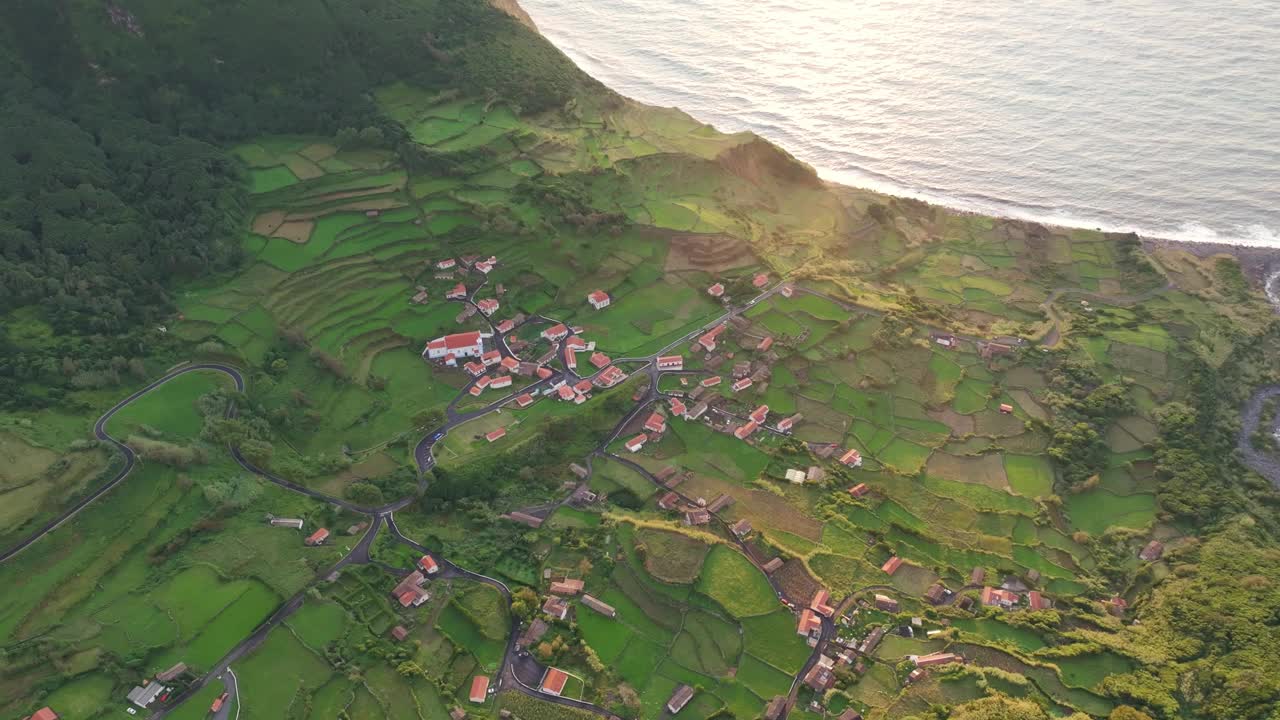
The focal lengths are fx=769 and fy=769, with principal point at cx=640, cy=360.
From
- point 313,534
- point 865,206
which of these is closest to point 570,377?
point 313,534

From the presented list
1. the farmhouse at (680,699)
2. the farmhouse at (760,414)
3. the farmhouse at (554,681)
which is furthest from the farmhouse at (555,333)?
the farmhouse at (680,699)

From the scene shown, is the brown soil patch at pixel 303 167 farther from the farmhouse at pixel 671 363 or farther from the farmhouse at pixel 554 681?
the farmhouse at pixel 554 681

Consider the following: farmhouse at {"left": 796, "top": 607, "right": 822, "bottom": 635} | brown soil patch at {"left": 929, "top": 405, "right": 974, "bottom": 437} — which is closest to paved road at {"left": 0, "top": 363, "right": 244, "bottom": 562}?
farmhouse at {"left": 796, "top": 607, "right": 822, "bottom": 635}

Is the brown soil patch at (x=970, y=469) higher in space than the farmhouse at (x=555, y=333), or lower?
lower

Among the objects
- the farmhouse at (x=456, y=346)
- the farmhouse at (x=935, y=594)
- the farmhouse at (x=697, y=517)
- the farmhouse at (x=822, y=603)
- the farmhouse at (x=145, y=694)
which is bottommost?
the farmhouse at (x=145, y=694)

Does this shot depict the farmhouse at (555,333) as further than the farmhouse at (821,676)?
Yes

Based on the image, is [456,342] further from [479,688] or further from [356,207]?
[479,688]

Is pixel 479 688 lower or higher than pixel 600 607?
lower

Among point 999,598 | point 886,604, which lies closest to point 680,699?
point 886,604
